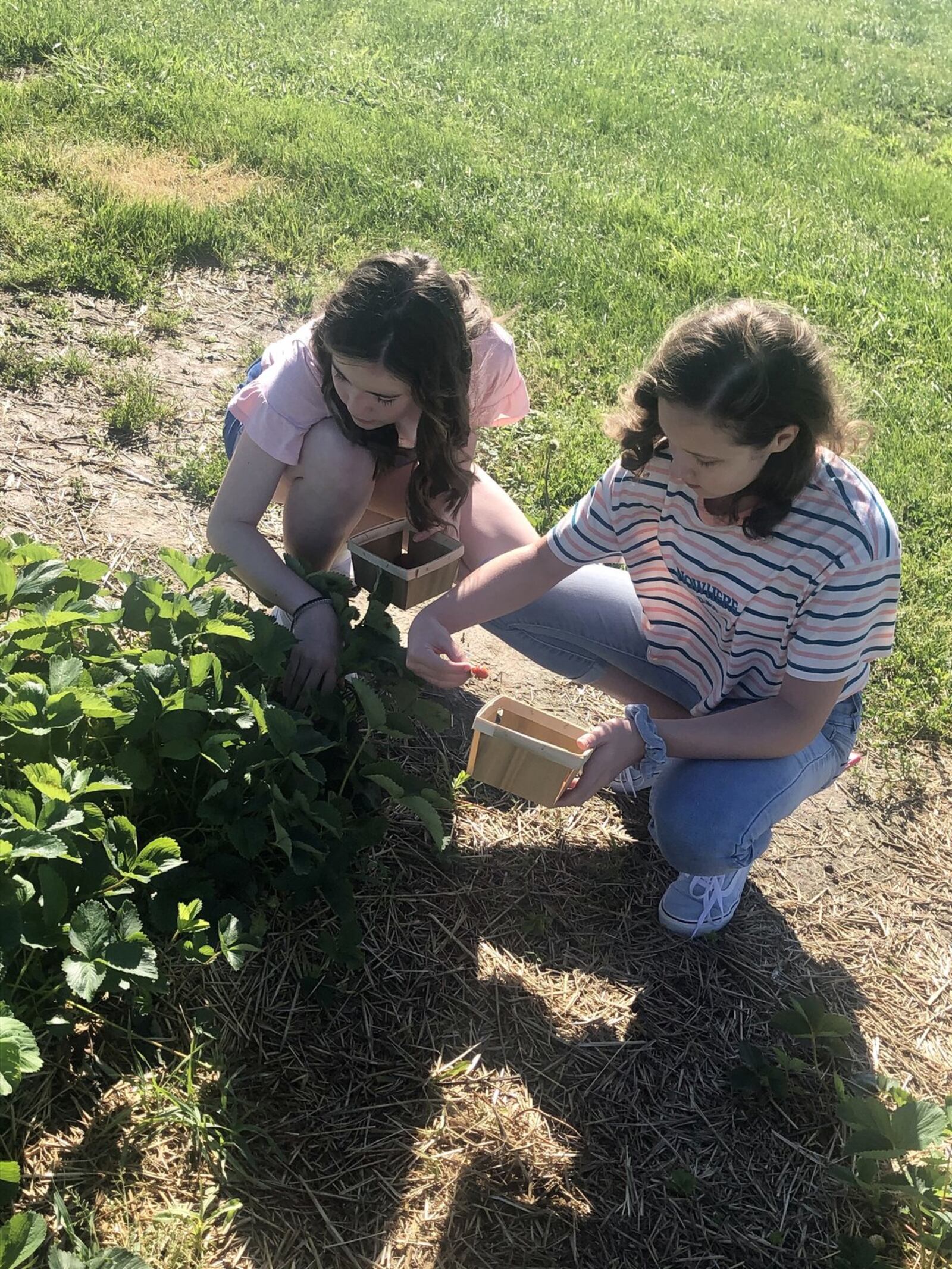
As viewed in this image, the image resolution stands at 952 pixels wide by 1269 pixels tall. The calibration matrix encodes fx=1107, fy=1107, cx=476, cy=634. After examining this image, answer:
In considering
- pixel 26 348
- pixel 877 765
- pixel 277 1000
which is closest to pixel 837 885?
pixel 877 765

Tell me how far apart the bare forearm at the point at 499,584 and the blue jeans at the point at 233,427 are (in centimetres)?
83

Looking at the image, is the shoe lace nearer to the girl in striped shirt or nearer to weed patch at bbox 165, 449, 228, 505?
the girl in striped shirt

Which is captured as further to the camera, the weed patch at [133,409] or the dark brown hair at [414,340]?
the weed patch at [133,409]

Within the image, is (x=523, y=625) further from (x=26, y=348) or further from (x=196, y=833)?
(x=26, y=348)

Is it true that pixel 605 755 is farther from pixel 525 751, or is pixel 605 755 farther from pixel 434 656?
pixel 434 656

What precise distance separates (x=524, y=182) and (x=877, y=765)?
433 cm

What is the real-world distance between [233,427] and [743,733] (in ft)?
5.38

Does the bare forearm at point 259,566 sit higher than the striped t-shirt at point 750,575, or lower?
lower

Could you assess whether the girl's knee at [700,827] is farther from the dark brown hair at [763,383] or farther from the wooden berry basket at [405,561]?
the wooden berry basket at [405,561]

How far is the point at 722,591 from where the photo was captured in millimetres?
2514

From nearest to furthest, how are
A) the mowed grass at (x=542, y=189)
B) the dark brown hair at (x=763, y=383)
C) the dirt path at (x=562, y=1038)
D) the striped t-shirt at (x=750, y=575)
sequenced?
the dirt path at (x=562, y=1038) < the dark brown hair at (x=763, y=383) < the striped t-shirt at (x=750, y=575) < the mowed grass at (x=542, y=189)

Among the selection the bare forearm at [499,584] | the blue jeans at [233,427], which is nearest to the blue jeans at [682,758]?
the bare forearm at [499,584]

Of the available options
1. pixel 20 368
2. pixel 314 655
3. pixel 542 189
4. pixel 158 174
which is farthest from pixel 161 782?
pixel 542 189

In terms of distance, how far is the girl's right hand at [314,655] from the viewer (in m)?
2.48
